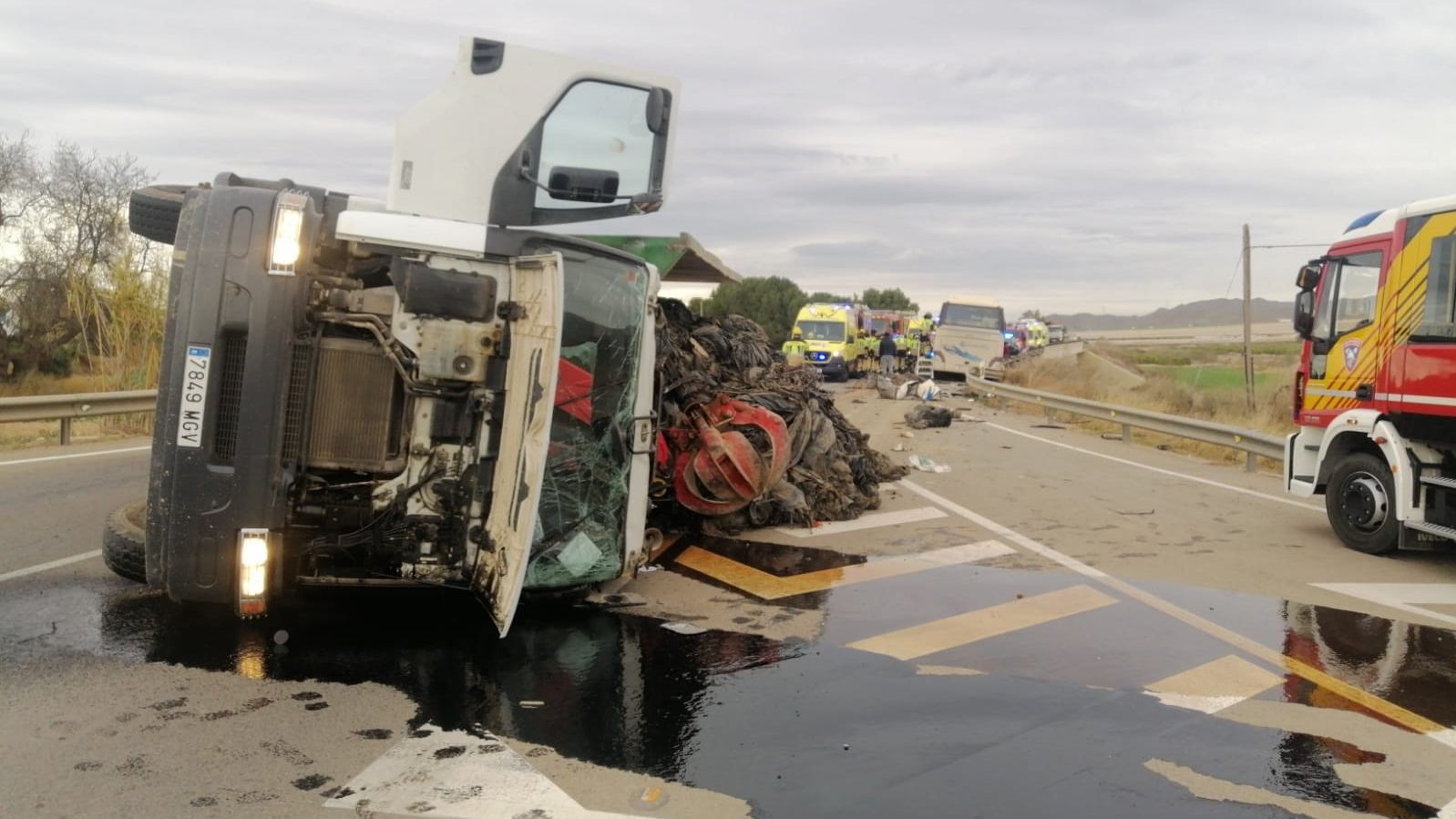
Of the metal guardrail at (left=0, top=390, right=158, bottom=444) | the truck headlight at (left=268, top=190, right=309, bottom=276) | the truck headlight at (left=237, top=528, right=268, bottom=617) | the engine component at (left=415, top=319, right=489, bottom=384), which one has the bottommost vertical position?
the metal guardrail at (left=0, top=390, right=158, bottom=444)

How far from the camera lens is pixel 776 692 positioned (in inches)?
211

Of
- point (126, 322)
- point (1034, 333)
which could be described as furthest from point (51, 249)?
point (1034, 333)

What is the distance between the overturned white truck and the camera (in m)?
5.03

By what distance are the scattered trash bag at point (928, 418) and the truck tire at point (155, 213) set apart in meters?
15.0

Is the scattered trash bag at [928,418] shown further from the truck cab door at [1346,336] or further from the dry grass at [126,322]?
the dry grass at [126,322]

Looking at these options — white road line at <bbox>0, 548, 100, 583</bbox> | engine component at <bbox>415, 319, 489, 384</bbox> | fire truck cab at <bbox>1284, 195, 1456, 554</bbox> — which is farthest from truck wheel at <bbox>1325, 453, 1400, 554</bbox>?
white road line at <bbox>0, 548, 100, 583</bbox>

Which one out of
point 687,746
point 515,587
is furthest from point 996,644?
point 515,587

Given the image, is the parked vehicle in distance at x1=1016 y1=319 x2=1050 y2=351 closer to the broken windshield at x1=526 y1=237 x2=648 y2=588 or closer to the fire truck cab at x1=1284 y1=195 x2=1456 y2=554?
the fire truck cab at x1=1284 y1=195 x2=1456 y2=554

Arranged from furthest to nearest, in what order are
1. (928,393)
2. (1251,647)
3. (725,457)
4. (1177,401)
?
(928,393) → (1177,401) → (725,457) → (1251,647)

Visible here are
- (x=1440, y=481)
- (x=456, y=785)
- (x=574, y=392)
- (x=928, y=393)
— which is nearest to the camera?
(x=456, y=785)

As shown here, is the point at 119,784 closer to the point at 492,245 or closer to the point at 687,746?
the point at 687,746

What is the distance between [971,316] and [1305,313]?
2884cm

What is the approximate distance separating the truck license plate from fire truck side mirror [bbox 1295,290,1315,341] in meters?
8.95

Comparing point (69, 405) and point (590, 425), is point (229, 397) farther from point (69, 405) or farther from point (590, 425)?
point (69, 405)
